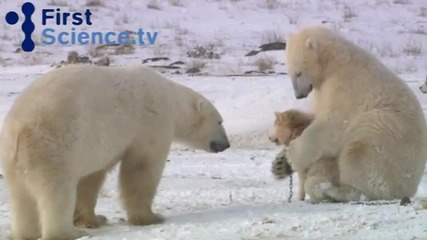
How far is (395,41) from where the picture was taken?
72.0 feet

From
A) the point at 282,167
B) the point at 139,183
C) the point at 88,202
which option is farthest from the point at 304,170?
the point at 88,202

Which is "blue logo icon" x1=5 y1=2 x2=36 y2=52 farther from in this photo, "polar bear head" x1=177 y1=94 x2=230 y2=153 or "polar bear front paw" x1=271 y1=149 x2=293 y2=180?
"polar bear front paw" x1=271 y1=149 x2=293 y2=180

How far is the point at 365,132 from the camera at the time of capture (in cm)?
653

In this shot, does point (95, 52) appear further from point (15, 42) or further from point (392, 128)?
point (392, 128)

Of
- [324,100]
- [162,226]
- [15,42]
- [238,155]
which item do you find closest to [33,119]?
[162,226]

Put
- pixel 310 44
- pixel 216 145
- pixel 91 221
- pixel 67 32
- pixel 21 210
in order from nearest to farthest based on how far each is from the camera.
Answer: pixel 21 210
pixel 91 221
pixel 310 44
pixel 216 145
pixel 67 32

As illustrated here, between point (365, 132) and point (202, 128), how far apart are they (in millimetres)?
1473

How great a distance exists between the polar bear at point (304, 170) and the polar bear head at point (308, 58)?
195mm

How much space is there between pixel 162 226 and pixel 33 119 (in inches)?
42.5

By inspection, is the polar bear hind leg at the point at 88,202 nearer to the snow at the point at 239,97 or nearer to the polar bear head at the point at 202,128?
the snow at the point at 239,97

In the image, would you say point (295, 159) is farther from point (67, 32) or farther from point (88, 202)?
point (67, 32)

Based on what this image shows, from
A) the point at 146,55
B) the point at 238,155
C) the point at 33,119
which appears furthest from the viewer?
the point at 146,55

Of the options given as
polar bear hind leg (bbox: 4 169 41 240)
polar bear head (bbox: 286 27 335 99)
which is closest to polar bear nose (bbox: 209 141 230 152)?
polar bear head (bbox: 286 27 335 99)

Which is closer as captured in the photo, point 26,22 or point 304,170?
point 304,170
